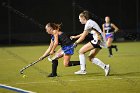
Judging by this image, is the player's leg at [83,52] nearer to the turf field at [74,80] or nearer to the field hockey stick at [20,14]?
the turf field at [74,80]

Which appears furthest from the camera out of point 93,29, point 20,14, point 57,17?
point 57,17

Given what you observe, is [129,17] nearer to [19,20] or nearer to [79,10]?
[79,10]

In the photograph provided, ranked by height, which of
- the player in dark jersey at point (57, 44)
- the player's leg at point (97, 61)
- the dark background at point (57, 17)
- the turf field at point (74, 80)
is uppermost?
the dark background at point (57, 17)

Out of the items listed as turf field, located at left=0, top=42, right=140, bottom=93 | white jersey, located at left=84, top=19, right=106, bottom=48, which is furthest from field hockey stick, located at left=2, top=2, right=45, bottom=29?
white jersey, located at left=84, top=19, right=106, bottom=48

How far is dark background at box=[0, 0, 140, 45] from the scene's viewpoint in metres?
29.6

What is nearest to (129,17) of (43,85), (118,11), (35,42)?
(118,11)

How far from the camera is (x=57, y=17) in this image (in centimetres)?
3056

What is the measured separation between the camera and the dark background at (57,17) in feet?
97.1

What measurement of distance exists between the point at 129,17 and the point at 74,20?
3971mm

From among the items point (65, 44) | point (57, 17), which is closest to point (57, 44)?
point (65, 44)

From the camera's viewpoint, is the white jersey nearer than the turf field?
No

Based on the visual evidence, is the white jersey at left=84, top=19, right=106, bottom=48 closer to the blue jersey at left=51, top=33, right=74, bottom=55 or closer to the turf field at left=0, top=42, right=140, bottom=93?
the blue jersey at left=51, top=33, right=74, bottom=55

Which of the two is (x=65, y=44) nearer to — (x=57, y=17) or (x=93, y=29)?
(x=93, y=29)

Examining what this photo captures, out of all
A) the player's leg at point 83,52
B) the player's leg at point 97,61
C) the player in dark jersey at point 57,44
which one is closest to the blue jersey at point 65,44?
the player in dark jersey at point 57,44
